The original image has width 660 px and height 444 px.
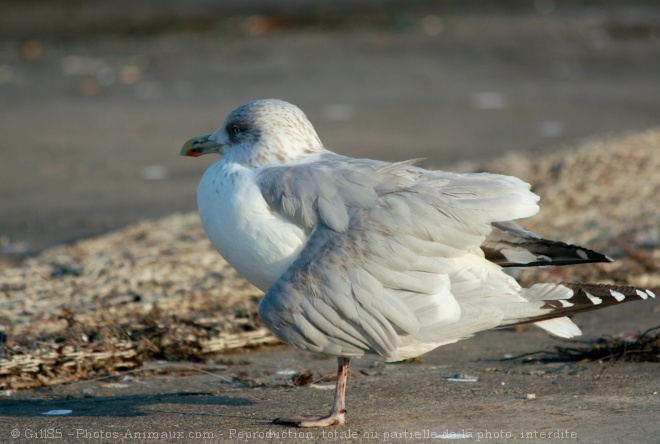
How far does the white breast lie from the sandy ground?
58cm

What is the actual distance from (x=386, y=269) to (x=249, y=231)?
1.73ft

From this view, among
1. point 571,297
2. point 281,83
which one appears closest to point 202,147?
point 571,297

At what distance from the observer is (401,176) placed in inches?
153

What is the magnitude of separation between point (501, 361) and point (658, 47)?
11125mm

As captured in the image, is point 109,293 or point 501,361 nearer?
point 501,361

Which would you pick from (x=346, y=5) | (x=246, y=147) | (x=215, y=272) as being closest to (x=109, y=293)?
(x=215, y=272)

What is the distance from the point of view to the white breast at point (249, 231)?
3768 mm

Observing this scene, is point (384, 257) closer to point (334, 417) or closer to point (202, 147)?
Result: point (334, 417)

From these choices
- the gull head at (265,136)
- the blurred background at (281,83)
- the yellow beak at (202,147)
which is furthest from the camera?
the blurred background at (281,83)

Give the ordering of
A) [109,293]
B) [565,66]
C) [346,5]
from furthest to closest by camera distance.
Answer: [346,5] → [565,66] → [109,293]

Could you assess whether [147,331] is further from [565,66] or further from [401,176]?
[565,66]

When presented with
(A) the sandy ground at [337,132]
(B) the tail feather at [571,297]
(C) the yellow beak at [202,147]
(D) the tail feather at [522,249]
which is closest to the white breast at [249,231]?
(C) the yellow beak at [202,147]

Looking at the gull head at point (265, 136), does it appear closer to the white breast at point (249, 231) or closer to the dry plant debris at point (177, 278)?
the white breast at point (249, 231)

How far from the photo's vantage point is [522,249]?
3.93m
